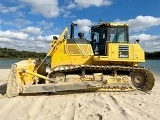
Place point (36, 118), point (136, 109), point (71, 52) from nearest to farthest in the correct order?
point (36, 118) < point (136, 109) < point (71, 52)

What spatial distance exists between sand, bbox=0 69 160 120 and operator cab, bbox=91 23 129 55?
2425mm

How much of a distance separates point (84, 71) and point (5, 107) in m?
4.21

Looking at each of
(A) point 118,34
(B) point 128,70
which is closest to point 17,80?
(B) point 128,70

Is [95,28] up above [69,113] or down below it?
above

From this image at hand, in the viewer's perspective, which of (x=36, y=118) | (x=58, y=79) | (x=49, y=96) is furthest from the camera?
(x=58, y=79)

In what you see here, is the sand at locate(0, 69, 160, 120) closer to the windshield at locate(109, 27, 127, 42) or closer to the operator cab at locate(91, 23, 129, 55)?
the operator cab at locate(91, 23, 129, 55)

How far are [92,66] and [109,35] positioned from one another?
1.92 metres

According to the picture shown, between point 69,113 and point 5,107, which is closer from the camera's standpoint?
point 69,113

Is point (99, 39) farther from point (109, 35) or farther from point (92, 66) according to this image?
point (92, 66)

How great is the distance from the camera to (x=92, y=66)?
38.0 ft

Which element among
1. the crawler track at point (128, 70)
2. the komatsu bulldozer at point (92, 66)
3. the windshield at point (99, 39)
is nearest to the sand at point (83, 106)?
the komatsu bulldozer at point (92, 66)

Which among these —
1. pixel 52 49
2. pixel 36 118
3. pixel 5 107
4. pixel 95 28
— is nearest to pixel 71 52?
pixel 52 49

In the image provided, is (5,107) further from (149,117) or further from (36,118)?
(149,117)

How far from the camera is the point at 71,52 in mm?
12539
